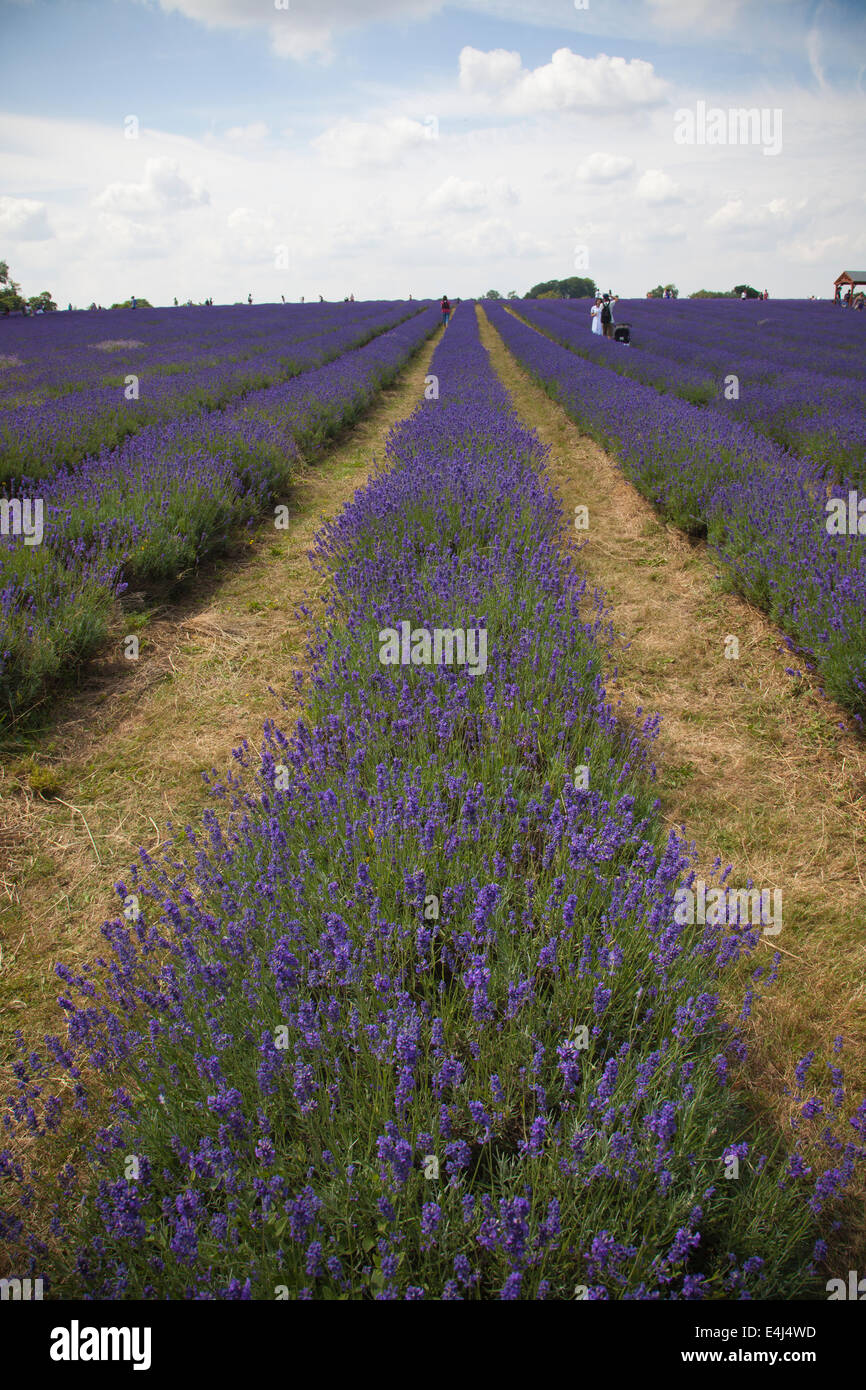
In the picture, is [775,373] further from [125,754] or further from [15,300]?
[15,300]

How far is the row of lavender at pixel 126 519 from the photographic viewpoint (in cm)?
355

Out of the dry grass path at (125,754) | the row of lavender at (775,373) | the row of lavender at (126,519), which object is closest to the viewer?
the dry grass path at (125,754)

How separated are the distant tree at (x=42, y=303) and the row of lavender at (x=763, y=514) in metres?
38.5

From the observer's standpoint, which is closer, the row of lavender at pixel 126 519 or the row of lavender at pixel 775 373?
the row of lavender at pixel 126 519

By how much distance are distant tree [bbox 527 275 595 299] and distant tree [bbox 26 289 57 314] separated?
39.9 metres

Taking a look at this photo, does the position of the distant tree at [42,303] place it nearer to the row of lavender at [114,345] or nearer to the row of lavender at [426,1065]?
the row of lavender at [114,345]

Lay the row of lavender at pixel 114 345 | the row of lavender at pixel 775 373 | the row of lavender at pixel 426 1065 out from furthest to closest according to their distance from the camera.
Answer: the row of lavender at pixel 114 345
the row of lavender at pixel 775 373
the row of lavender at pixel 426 1065

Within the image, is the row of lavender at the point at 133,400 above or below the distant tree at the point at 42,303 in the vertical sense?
below

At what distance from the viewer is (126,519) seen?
181 inches

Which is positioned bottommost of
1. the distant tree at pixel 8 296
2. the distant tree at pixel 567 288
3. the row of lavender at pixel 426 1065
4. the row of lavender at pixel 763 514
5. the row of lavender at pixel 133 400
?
the row of lavender at pixel 426 1065

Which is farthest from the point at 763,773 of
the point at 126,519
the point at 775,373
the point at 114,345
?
the point at 114,345

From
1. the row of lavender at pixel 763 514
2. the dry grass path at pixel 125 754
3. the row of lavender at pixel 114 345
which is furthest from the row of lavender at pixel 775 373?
the row of lavender at pixel 114 345

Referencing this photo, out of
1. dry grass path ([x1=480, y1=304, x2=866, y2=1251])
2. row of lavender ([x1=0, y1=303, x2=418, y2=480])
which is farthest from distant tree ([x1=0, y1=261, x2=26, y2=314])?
dry grass path ([x1=480, y1=304, x2=866, y2=1251])
